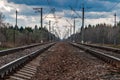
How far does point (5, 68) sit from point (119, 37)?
12297 centimetres

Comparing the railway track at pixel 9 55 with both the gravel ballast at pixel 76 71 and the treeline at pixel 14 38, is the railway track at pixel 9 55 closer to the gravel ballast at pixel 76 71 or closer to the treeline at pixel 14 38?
the gravel ballast at pixel 76 71

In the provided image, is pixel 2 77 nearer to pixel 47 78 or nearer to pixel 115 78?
pixel 47 78

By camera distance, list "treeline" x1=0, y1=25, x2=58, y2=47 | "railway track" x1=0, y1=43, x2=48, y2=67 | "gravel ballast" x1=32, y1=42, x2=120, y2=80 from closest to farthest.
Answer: "gravel ballast" x1=32, y1=42, x2=120, y2=80 < "railway track" x1=0, y1=43, x2=48, y2=67 < "treeline" x1=0, y1=25, x2=58, y2=47

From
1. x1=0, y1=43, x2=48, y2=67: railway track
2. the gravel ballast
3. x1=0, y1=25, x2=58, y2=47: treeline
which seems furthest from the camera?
x1=0, y1=25, x2=58, y2=47: treeline

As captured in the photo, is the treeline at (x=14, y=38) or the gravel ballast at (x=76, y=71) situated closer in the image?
the gravel ballast at (x=76, y=71)

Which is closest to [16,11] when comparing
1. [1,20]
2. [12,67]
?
[1,20]

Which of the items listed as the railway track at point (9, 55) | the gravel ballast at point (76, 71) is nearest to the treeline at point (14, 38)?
the railway track at point (9, 55)

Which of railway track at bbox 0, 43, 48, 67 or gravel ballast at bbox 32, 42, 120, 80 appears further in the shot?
railway track at bbox 0, 43, 48, 67

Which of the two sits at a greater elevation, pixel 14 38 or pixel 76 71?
pixel 14 38

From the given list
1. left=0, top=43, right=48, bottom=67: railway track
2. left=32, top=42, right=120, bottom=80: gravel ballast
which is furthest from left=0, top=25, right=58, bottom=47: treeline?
left=32, top=42, right=120, bottom=80: gravel ballast

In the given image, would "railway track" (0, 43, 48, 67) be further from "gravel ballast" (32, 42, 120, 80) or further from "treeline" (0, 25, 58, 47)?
"treeline" (0, 25, 58, 47)

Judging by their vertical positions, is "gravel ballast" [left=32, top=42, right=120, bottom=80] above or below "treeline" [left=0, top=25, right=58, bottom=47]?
below

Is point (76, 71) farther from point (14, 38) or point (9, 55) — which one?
point (14, 38)

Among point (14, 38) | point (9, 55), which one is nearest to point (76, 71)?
point (9, 55)
